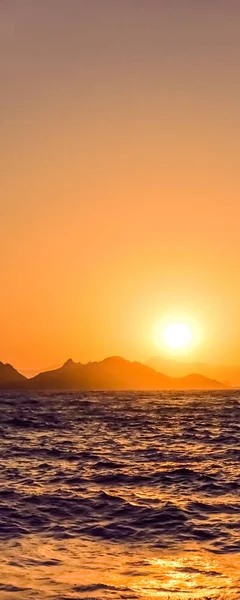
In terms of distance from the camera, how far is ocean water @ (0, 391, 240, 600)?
11844mm

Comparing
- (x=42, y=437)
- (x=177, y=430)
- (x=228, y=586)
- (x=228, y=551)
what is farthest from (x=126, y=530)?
(x=177, y=430)

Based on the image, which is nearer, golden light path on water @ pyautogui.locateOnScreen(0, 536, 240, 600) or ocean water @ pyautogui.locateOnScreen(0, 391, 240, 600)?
golden light path on water @ pyautogui.locateOnScreen(0, 536, 240, 600)

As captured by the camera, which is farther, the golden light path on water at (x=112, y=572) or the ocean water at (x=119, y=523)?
the ocean water at (x=119, y=523)

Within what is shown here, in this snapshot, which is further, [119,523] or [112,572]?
[119,523]

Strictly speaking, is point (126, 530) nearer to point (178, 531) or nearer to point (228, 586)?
point (178, 531)

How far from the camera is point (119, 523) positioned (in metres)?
17.4

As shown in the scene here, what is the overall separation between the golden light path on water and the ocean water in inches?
0.8

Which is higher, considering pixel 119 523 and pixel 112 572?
pixel 119 523

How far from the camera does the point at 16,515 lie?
58.9 feet

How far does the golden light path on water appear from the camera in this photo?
11234 mm

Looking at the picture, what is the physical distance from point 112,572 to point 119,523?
15.6 feet

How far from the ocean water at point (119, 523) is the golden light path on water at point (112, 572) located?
0.8 inches

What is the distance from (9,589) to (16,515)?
6843 mm

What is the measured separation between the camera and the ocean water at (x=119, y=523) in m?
11.8
